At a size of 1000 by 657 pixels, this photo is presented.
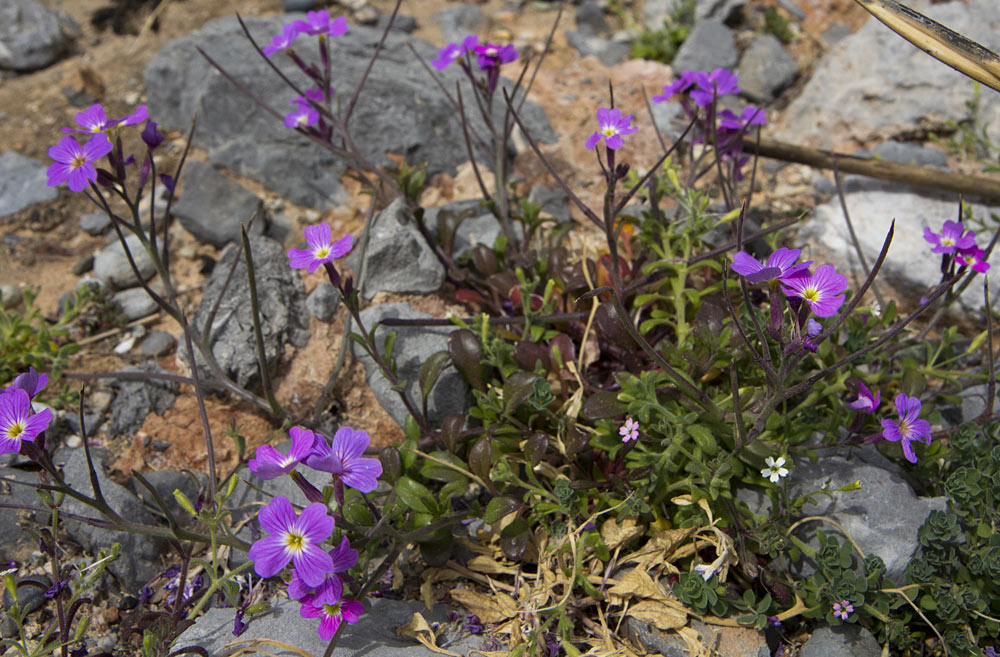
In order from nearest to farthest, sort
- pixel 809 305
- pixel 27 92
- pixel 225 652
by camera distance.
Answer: pixel 809 305
pixel 225 652
pixel 27 92

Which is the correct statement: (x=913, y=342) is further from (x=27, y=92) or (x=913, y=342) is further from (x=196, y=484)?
(x=27, y=92)

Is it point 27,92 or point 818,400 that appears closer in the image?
point 818,400

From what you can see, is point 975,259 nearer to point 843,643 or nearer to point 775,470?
point 775,470

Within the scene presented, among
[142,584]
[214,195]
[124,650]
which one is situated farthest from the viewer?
[214,195]

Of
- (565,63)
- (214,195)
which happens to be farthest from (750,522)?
(565,63)

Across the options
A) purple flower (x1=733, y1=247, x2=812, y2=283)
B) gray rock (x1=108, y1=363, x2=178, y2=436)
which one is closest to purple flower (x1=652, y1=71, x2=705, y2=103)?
purple flower (x1=733, y1=247, x2=812, y2=283)

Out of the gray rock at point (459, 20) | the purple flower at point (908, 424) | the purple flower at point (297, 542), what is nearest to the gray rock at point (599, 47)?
the gray rock at point (459, 20)

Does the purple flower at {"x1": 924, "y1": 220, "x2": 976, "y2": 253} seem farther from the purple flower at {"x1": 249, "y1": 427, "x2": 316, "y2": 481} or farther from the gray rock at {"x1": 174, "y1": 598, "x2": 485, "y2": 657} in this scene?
the purple flower at {"x1": 249, "y1": 427, "x2": 316, "y2": 481}
